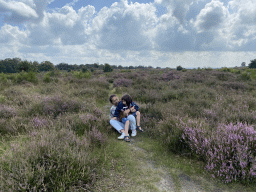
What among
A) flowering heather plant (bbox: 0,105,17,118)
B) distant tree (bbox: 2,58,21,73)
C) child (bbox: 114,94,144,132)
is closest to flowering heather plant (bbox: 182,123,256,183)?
child (bbox: 114,94,144,132)

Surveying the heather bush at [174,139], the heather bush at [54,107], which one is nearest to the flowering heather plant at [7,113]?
the heather bush at [54,107]

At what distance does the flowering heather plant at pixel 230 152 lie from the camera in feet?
8.38

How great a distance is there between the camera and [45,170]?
2449 mm

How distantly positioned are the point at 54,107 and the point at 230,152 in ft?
19.1

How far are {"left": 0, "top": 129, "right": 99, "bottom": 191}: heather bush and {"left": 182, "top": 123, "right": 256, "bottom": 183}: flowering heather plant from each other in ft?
7.24

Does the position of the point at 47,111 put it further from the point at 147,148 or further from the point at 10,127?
the point at 147,148

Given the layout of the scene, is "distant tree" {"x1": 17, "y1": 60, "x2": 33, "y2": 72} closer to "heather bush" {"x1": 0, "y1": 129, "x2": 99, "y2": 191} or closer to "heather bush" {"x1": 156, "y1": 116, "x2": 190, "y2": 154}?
"heather bush" {"x1": 0, "y1": 129, "x2": 99, "y2": 191}

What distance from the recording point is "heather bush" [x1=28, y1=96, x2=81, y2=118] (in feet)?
18.4

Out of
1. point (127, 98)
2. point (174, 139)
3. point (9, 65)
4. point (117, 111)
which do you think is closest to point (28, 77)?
point (117, 111)

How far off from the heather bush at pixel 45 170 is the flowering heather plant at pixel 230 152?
86.9 inches

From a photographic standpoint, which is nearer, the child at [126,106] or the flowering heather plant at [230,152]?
the flowering heather plant at [230,152]

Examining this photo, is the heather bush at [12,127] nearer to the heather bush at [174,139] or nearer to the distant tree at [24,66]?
the heather bush at [174,139]

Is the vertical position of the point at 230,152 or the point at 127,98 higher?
the point at 127,98

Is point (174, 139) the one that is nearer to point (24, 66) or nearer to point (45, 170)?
point (45, 170)
